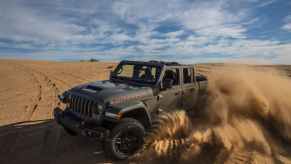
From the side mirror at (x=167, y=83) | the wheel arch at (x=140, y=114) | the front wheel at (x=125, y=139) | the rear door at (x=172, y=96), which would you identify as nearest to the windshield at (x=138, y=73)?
the side mirror at (x=167, y=83)

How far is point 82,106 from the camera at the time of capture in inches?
179

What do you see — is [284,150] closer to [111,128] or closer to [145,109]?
[145,109]

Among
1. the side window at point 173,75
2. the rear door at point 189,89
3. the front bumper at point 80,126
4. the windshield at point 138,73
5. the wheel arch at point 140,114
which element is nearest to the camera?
the front bumper at point 80,126

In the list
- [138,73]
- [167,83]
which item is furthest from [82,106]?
[167,83]

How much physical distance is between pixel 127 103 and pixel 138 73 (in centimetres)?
153

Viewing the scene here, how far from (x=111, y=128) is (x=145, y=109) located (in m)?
0.85

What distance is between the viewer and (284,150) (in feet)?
17.7

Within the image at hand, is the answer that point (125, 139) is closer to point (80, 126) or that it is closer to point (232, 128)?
point (80, 126)

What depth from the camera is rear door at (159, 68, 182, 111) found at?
5289mm

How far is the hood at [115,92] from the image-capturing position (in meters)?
4.33

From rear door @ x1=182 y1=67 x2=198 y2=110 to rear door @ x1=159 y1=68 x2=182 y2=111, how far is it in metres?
0.20

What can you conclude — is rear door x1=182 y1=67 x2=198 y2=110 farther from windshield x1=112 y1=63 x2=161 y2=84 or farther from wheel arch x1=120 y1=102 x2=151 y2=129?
wheel arch x1=120 y1=102 x2=151 y2=129

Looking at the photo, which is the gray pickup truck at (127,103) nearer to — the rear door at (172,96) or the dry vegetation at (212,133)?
the rear door at (172,96)

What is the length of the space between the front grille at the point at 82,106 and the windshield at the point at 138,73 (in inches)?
58.3
